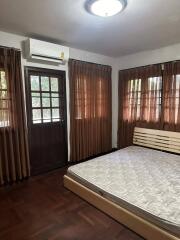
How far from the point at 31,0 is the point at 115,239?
2.79 meters

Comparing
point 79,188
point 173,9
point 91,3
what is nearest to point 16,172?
point 79,188

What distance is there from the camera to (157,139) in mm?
3746

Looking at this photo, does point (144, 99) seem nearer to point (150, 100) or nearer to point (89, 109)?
point (150, 100)

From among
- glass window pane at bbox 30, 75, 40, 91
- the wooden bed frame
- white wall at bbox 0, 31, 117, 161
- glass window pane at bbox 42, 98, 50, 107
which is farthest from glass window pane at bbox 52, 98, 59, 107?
the wooden bed frame

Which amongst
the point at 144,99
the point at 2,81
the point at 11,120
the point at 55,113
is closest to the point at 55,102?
the point at 55,113

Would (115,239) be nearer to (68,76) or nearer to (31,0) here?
(31,0)

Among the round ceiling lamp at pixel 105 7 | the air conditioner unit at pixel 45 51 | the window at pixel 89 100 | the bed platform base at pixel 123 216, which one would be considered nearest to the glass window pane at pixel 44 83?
the air conditioner unit at pixel 45 51

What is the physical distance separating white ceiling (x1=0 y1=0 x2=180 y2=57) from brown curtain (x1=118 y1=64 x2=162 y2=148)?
2.29 feet

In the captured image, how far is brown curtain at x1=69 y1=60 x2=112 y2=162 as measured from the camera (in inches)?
151

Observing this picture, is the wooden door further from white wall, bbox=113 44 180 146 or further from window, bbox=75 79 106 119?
white wall, bbox=113 44 180 146

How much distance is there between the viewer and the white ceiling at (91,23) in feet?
6.73

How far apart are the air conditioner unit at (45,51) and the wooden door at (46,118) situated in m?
0.26

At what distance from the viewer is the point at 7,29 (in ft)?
9.04

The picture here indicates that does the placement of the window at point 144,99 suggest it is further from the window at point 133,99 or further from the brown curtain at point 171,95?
the brown curtain at point 171,95
